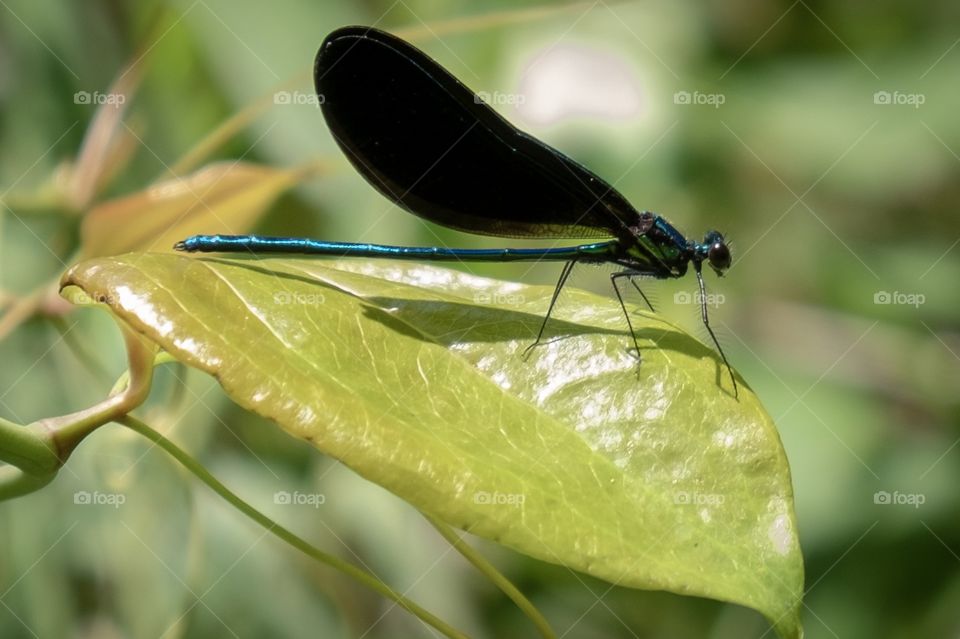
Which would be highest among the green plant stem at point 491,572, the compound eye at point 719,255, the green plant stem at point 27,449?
the compound eye at point 719,255

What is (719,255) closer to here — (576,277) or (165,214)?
(576,277)

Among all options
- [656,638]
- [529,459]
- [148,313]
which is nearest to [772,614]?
[529,459]

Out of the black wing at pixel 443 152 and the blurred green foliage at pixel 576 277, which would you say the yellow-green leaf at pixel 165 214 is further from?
the blurred green foliage at pixel 576 277

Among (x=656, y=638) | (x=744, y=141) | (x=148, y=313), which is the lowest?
(x=656, y=638)

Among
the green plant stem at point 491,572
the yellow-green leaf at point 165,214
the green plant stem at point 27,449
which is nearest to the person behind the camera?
the green plant stem at point 27,449

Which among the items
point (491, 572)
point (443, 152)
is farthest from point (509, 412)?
point (443, 152)

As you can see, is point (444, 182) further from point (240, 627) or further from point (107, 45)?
point (107, 45)

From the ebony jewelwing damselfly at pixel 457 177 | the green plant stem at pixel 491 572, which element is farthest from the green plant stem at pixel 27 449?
the ebony jewelwing damselfly at pixel 457 177
